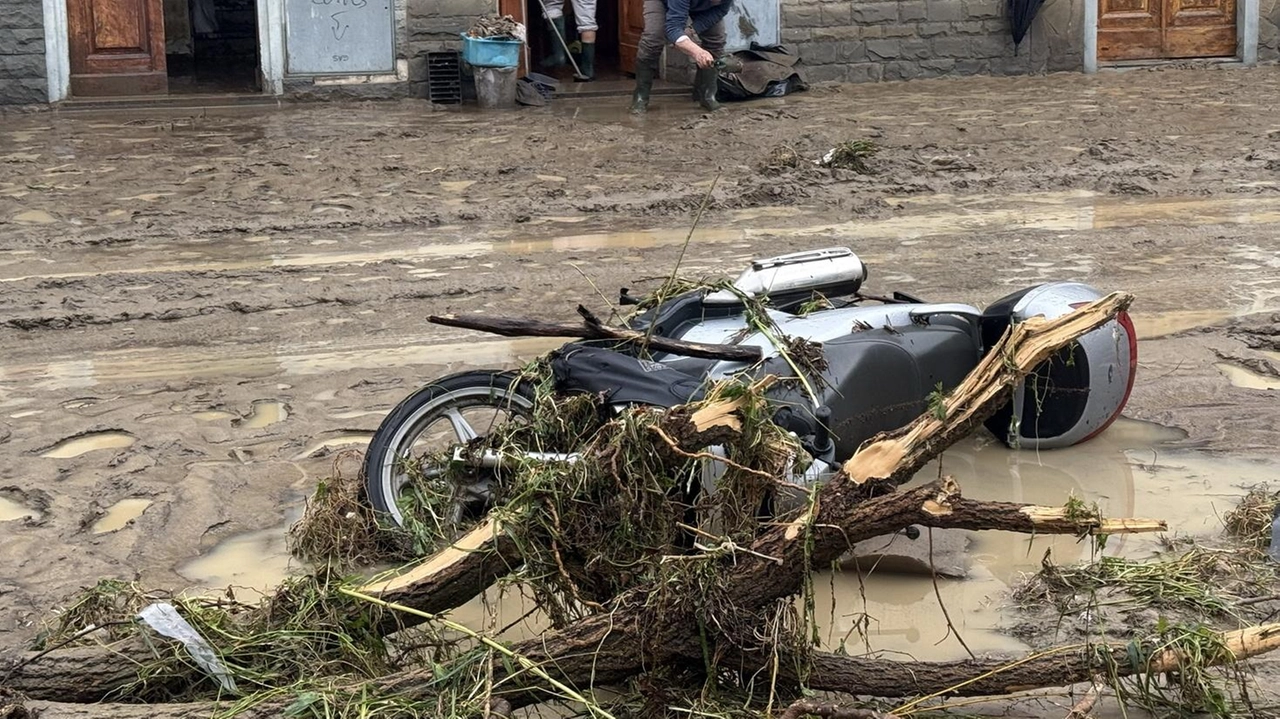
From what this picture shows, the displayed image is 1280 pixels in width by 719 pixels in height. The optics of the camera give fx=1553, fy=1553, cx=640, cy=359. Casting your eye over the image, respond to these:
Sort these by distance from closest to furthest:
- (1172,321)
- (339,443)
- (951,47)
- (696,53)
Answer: (339,443)
(1172,321)
(696,53)
(951,47)

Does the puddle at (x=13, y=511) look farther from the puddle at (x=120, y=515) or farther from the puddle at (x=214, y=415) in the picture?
the puddle at (x=214, y=415)

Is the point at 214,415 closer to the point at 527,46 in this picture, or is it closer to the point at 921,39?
the point at 527,46

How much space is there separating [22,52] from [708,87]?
596cm

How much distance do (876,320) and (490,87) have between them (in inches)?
349

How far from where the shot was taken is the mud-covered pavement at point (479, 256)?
5477mm

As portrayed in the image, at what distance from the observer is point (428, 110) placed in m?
13.5

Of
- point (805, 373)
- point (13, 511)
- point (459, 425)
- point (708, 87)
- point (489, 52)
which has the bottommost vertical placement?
point (13, 511)

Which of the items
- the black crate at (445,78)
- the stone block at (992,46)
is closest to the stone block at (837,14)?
the stone block at (992,46)

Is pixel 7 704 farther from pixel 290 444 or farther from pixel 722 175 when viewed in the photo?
pixel 722 175

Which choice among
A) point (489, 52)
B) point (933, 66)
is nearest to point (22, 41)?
point (489, 52)

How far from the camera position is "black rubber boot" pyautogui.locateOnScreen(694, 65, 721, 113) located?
13.4 m

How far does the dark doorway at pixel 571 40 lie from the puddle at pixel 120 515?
34.1 ft

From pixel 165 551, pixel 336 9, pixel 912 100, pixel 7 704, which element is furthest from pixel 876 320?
pixel 336 9

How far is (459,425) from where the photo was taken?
4.88 meters
